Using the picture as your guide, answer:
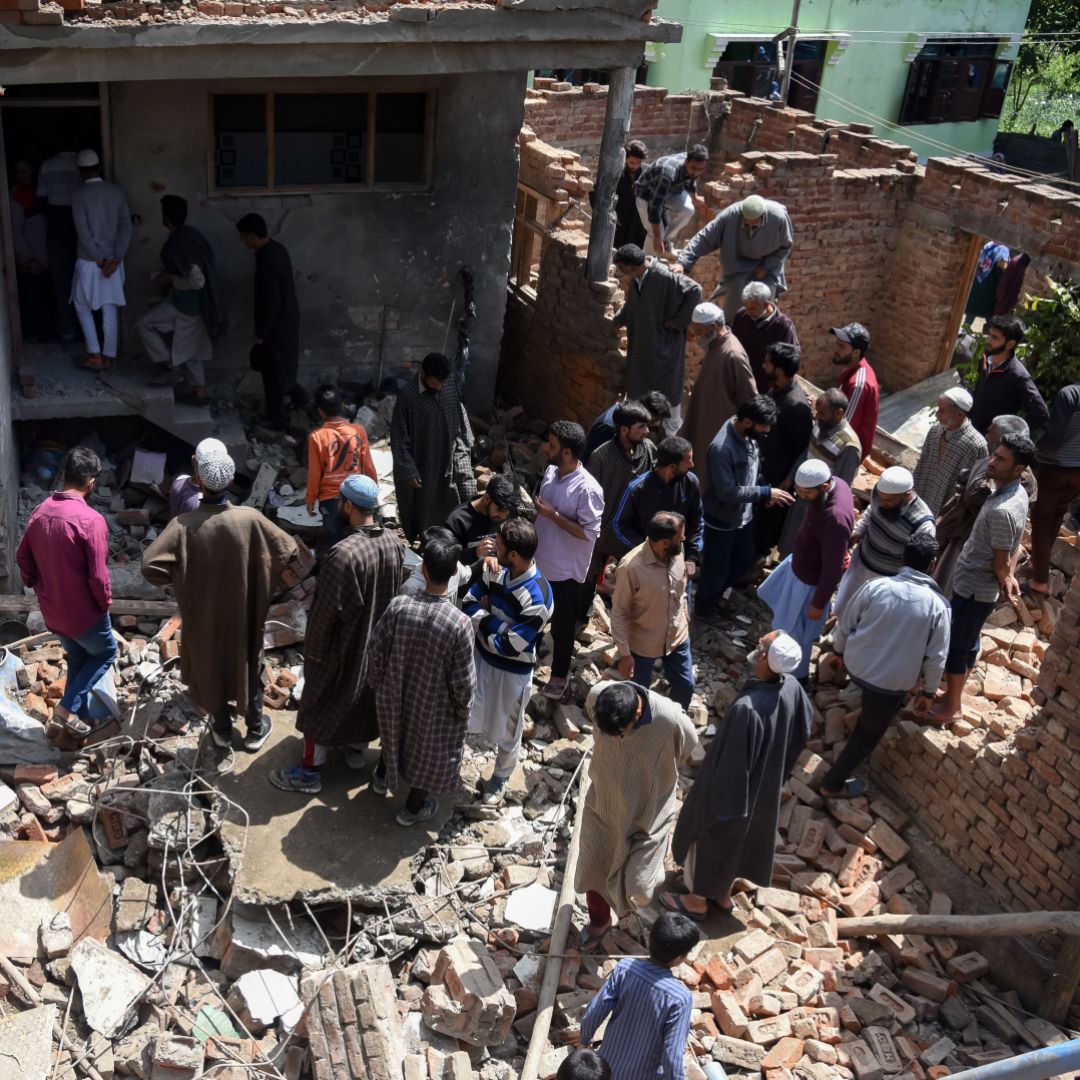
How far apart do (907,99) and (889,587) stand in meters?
21.9

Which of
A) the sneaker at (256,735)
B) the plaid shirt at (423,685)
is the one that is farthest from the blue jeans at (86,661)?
the plaid shirt at (423,685)

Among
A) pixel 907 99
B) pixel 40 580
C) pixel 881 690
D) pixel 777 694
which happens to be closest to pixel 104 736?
pixel 40 580

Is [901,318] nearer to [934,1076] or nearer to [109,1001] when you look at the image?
[934,1076]

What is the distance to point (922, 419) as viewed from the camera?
13773 millimetres

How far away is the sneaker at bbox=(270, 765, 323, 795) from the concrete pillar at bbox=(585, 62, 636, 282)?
16.1ft

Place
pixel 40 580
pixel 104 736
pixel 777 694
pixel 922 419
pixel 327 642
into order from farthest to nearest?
1. pixel 922 419
2. pixel 104 736
3. pixel 40 580
4. pixel 327 642
5. pixel 777 694

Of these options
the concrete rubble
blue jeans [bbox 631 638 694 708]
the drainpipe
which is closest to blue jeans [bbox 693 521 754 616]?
blue jeans [bbox 631 638 694 708]

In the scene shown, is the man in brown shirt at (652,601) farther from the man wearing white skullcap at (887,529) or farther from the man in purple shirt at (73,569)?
the man in purple shirt at (73,569)

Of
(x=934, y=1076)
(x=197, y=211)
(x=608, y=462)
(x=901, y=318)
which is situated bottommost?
(x=934, y=1076)

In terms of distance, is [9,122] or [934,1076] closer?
[934,1076]

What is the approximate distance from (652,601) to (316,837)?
202 centimetres

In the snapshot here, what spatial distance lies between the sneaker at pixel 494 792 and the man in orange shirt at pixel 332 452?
1831 millimetres

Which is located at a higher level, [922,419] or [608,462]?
[608,462]

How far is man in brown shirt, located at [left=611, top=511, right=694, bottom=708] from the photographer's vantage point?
639 centimetres
